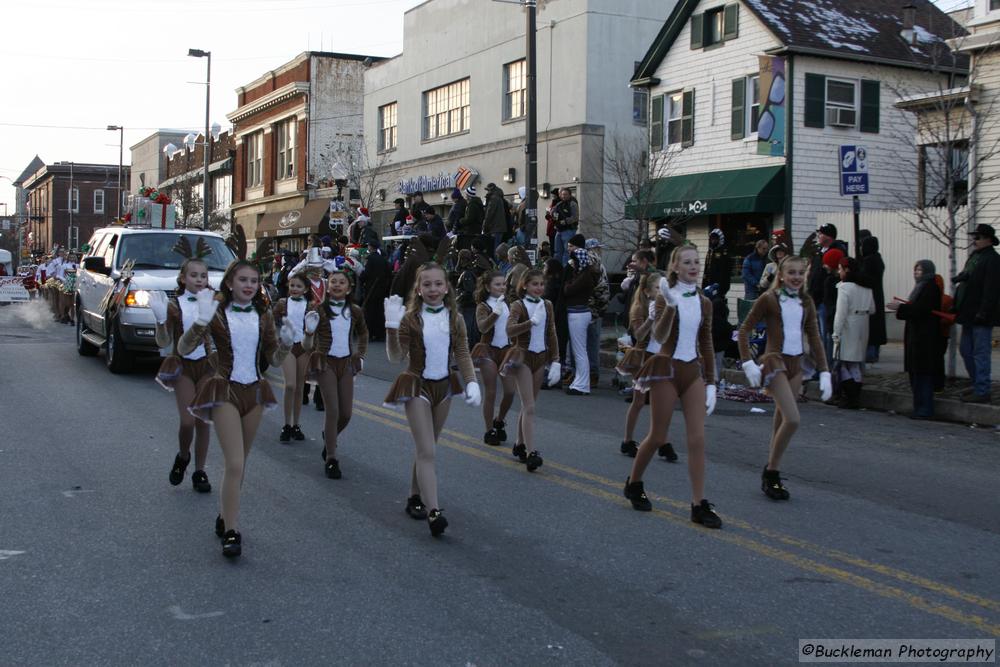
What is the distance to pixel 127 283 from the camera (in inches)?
570

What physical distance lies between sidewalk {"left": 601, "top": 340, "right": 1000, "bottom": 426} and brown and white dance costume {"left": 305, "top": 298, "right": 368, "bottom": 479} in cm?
684

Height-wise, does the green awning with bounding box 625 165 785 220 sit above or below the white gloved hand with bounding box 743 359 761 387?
above

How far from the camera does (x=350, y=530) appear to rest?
6496mm

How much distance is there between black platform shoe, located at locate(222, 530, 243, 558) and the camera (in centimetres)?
582

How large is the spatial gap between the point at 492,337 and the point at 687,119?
18630mm

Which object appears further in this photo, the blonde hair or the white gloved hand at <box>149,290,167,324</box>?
the blonde hair

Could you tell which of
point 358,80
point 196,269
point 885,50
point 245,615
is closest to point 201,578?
point 245,615

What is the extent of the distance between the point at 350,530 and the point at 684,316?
2.53 m

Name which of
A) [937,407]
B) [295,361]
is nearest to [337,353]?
[295,361]

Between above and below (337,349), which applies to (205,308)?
above

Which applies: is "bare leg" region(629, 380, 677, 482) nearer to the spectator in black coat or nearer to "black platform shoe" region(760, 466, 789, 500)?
"black platform shoe" region(760, 466, 789, 500)

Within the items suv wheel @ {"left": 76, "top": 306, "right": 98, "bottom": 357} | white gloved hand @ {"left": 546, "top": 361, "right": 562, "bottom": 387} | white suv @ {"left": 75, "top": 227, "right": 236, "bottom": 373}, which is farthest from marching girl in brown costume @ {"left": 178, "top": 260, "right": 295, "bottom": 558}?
suv wheel @ {"left": 76, "top": 306, "right": 98, "bottom": 357}

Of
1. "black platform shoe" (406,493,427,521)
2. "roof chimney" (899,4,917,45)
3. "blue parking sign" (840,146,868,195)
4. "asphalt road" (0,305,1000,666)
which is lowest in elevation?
"asphalt road" (0,305,1000,666)

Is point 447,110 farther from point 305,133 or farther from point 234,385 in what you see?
point 234,385
